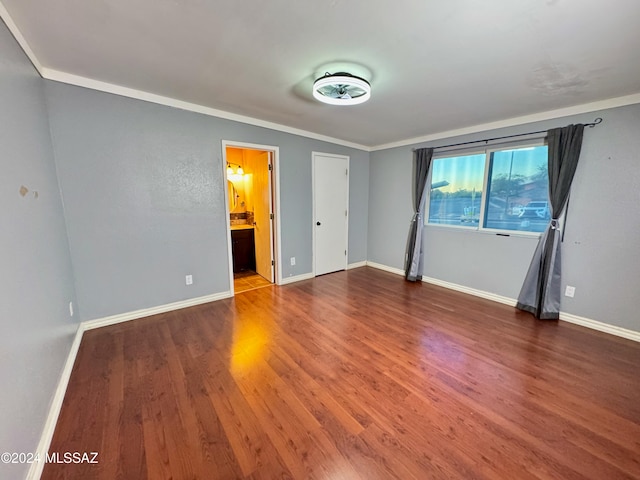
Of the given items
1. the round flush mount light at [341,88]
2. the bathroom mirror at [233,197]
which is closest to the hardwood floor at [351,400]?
the round flush mount light at [341,88]

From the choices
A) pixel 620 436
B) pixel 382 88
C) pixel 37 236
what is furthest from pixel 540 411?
pixel 37 236

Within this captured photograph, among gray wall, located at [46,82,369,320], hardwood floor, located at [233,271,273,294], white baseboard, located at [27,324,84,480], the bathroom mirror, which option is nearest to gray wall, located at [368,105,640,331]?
hardwood floor, located at [233,271,273,294]

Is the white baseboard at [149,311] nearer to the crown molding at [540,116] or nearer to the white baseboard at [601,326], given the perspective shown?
the crown molding at [540,116]

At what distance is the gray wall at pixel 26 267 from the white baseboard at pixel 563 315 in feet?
14.4

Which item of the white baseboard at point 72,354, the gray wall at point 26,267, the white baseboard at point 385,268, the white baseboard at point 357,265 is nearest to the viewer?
the gray wall at point 26,267

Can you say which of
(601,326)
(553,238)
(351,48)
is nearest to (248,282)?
(351,48)

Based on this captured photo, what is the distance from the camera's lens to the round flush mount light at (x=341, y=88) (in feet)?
6.61

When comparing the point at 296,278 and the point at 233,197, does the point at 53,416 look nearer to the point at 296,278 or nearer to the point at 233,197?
the point at 296,278

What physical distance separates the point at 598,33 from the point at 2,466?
3673mm

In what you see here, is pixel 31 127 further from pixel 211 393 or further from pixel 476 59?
pixel 476 59

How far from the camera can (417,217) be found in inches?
165

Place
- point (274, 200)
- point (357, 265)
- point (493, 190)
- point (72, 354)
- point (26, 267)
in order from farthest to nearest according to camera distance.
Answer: point (357, 265) → point (274, 200) → point (493, 190) → point (72, 354) → point (26, 267)

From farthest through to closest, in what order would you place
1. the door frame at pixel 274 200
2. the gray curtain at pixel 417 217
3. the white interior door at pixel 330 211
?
the white interior door at pixel 330 211, the gray curtain at pixel 417 217, the door frame at pixel 274 200

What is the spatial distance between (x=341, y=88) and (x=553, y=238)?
288 centimetres
